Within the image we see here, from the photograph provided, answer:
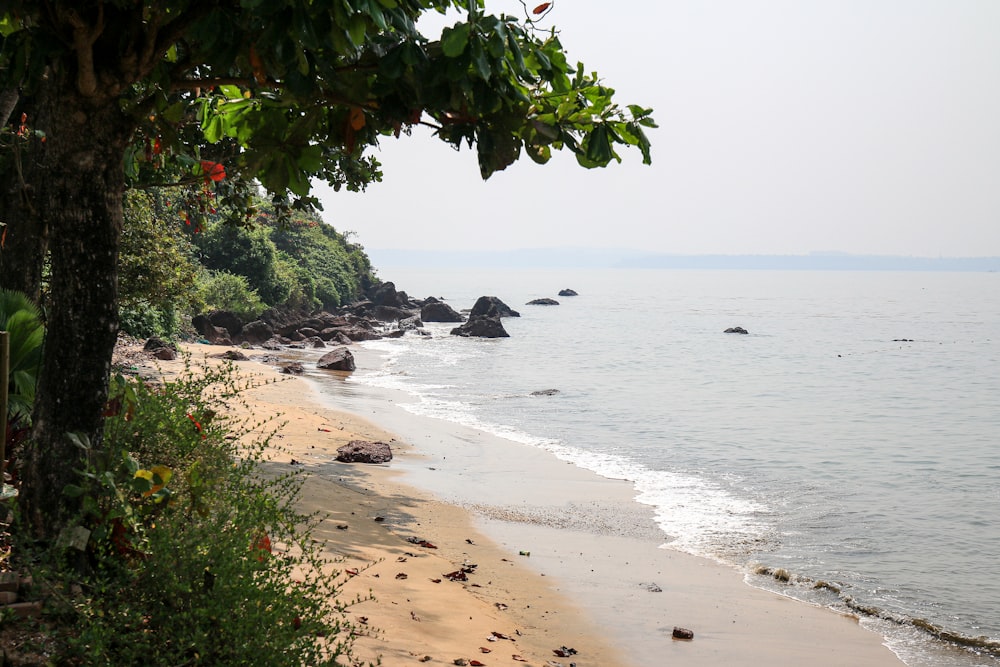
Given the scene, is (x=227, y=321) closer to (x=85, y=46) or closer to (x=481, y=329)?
(x=481, y=329)

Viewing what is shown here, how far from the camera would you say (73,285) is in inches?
173

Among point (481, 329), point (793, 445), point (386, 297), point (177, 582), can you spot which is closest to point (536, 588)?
point (177, 582)

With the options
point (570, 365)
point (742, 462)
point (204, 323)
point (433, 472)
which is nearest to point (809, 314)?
point (570, 365)

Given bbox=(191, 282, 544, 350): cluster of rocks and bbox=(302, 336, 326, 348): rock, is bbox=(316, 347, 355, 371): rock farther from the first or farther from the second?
bbox=(302, 336, 326, 348): rock

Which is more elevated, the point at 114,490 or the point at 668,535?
the point at 114,490

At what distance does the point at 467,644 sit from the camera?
6520 mm

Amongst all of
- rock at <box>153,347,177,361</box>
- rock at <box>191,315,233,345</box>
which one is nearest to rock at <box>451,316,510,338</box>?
rock at <box>191,315,233,345</box>

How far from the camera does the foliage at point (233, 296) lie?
37.6 metres

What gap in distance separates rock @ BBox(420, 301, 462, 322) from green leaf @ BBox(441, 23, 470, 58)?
57.1 metres

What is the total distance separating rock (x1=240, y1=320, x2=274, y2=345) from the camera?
115 feet

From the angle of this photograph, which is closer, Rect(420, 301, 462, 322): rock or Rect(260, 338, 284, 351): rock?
Rect(260, 338, 284, 351): rock

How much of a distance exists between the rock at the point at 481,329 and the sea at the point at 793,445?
136 centimetres

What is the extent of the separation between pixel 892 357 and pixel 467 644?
4464 cm

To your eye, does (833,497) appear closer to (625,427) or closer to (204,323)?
(625,427)
